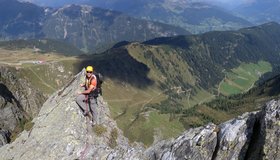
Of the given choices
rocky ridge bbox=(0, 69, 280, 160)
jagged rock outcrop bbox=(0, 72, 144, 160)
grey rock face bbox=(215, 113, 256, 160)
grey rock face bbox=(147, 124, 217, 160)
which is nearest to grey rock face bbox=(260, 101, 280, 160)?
rocky ridge bbox=(0, 69, 280, 160)

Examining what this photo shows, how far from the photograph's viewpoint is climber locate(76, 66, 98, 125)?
147ft

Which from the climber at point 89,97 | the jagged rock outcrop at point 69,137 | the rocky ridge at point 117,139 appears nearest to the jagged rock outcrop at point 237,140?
the rocky ridge at point 117,139

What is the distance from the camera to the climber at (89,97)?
44.9 metres

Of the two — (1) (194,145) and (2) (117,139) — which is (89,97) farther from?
(1) (194,145)

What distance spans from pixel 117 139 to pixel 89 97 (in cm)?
860

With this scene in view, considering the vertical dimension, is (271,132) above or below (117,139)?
above

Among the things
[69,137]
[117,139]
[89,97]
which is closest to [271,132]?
[69,137]

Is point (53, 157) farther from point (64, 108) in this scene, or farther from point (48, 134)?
point (64, 108)

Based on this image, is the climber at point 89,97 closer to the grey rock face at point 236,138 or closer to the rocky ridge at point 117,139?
the rocky ridge at point 117,139

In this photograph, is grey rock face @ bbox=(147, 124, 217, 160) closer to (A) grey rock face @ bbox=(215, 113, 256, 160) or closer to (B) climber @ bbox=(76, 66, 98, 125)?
(A) grey rock face @ bbox=(215, 113, 256, 160)

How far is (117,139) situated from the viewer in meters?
52.0

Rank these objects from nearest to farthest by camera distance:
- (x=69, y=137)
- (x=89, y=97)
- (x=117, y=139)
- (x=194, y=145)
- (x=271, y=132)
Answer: (x=271, y=132) < (x=194, y=145) < (x=69, y=137) < (x=89, y=97) < (x=117, y=139)

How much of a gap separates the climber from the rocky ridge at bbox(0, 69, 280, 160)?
109 centimetres

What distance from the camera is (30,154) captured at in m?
45.7
